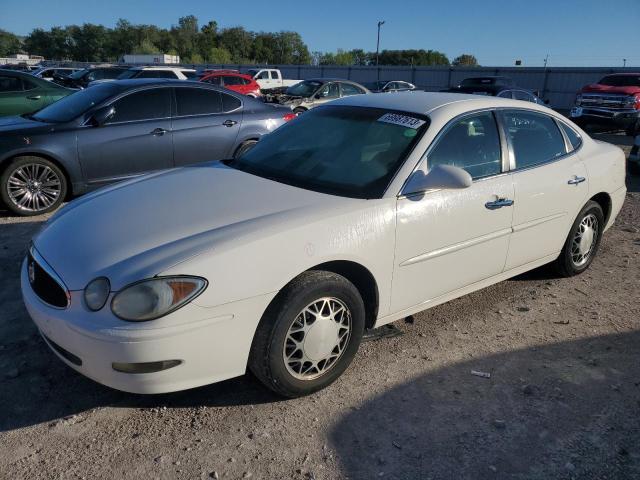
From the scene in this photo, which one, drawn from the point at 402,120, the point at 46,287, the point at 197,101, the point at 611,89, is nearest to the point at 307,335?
the point at 46,287

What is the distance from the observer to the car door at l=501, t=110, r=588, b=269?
12.5 ft

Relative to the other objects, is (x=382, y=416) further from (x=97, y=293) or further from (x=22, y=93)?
(x=22, y=93)

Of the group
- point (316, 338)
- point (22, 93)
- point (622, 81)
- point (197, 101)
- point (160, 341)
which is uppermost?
point (197, 101)

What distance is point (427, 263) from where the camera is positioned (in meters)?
3.26

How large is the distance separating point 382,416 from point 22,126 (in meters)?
5.35

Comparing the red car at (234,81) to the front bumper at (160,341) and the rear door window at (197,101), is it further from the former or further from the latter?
the front bumper at (160,341)

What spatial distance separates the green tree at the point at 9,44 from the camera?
3977 inches

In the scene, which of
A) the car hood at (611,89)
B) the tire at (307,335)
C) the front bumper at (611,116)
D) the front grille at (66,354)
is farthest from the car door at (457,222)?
the car hood at (611,89)

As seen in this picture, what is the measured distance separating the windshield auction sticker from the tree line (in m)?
99.7

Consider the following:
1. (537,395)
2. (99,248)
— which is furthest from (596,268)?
(99,248)

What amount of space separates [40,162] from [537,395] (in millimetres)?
5498

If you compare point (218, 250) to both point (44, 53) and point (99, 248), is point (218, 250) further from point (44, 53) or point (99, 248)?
point (44, 53)

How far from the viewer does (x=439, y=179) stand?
10.1 feet

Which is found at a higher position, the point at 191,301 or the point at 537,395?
the point at 191,301
